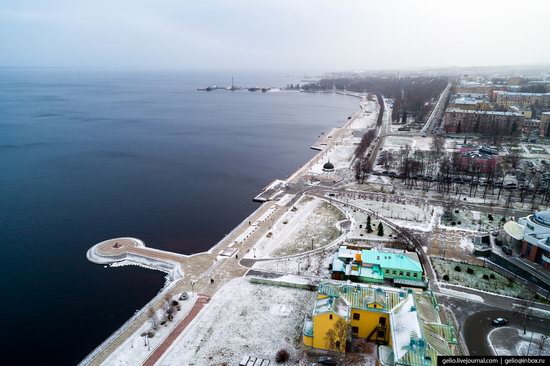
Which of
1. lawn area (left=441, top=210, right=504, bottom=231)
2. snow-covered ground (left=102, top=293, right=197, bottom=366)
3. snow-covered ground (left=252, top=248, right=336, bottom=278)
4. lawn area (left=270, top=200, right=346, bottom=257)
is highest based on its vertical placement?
lawn area (left=441, top=210, right=504, bottom=231)

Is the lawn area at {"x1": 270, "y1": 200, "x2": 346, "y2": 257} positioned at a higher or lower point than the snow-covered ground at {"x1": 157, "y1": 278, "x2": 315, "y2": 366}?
higher

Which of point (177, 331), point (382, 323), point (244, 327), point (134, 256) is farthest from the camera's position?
point (134, 256)

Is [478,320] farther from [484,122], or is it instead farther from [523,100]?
[523,100]

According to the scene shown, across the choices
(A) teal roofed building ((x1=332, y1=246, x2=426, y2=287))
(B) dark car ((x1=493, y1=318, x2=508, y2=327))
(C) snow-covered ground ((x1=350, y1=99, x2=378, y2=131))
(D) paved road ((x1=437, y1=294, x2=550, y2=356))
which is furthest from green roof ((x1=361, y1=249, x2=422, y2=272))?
(C) snow-covered ground ((x1=350, y1=99, x2=378, y2=131))

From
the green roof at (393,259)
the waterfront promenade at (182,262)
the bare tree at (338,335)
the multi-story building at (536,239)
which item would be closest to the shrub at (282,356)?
the bare tree at (338,335)

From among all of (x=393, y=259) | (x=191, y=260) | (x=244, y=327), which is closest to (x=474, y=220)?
(x=393, y=259)

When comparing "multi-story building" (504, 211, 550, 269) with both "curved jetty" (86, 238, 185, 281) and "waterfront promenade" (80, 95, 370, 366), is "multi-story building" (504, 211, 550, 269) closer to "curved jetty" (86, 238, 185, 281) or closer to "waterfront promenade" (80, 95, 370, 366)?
"waterfront promenade" (80, 95, 370, 366)

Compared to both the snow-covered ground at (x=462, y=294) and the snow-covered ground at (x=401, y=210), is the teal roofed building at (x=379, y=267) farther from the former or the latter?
the snow-covered ground at (x=401, y=210)
